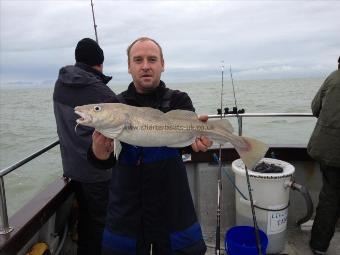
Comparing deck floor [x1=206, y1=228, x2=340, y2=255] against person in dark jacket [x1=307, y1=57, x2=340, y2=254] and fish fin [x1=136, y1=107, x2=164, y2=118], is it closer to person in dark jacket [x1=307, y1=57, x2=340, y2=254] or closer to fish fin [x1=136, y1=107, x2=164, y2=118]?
person in dark jacket [x1=307, y1=57, x2=340, y2=254]

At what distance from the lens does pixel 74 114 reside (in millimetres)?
3488

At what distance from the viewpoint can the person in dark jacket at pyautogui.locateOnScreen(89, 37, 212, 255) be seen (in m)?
2.48

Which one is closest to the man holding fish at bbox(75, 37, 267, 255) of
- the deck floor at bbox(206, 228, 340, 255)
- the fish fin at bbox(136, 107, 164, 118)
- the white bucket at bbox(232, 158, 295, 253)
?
the fish fin at bbox(136, 107, 164, 118)

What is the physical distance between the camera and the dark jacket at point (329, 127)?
154 inches

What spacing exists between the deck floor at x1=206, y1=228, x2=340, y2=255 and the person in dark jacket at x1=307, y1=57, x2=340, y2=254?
0.61 ft

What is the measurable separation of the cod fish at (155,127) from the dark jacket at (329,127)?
184 cm

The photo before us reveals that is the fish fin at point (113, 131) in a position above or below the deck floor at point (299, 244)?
above

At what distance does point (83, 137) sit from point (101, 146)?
3.64 ft

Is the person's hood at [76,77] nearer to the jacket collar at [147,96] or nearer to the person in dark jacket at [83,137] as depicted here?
the person in dark jacket at [83,137]

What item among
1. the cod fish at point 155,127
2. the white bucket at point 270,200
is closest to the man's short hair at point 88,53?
the cod fish at point 155,127

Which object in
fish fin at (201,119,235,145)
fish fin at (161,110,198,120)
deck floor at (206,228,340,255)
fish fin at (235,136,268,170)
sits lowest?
deck floor at (206,228,340,255)

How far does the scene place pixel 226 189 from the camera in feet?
16.7

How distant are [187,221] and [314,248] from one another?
2.51 metres

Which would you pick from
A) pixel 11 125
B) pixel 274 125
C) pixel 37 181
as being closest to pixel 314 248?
pixel 37 181
